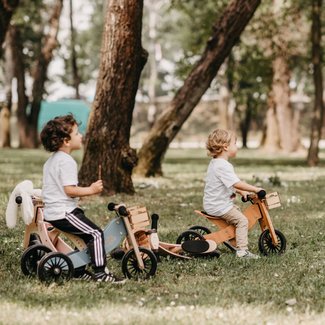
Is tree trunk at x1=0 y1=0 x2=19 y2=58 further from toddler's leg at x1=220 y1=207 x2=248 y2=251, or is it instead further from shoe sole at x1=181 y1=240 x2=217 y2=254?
shoe sole at x1=181 y1=240 x2=217 y2=254

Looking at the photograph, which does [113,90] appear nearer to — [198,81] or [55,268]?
[198,81]

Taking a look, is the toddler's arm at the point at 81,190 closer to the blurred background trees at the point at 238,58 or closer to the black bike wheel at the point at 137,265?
the black bike wheel at the point at 137,265

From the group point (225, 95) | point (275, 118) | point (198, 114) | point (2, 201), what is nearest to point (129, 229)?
point (2, 201)

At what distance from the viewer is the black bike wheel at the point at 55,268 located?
19.0 ft

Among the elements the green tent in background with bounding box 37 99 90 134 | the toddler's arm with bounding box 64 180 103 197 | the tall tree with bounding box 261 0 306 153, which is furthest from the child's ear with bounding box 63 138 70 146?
the green tent in background with bounding box 37 99 90 134

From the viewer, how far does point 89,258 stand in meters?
6.07

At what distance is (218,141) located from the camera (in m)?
7.21

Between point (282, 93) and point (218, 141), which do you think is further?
point (282, 93)

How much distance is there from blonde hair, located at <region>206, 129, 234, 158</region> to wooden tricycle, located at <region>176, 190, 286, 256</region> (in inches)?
23.4

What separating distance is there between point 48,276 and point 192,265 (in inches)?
58.0

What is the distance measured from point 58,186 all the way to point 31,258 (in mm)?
693

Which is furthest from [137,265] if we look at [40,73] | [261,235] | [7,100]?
[7,100]

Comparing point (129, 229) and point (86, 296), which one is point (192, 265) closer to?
point (129, 229)

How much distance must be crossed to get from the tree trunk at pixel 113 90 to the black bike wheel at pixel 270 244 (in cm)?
521
